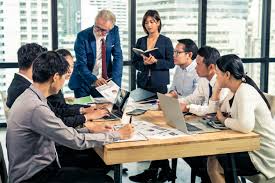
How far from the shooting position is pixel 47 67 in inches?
81.6

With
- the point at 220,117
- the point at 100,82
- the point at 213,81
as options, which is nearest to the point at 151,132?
the point at 220,117

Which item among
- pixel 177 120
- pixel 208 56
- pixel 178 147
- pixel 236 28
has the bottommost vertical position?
pixel 178 147

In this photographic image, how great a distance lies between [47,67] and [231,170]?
1.24m

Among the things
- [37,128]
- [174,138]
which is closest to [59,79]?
[37,128]

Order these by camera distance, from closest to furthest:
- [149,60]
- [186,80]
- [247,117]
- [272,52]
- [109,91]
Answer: [247,117], [109,91], [186,80], [149,60], [272,52]

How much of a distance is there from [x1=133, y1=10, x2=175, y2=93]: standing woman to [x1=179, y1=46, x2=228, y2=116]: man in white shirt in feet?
2.63

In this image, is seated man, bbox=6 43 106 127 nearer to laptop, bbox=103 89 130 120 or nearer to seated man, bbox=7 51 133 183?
laptop, bbox=103 89 130 120

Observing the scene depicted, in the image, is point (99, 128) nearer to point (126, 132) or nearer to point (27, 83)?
point (126, 132)

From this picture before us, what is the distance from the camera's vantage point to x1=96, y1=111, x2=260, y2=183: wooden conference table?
2041 millimetres

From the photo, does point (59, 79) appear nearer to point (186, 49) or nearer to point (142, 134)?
point (142, 134)

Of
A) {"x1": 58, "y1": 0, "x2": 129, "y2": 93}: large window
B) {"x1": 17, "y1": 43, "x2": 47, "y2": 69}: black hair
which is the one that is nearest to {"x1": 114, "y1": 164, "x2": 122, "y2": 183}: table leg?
{"x1": 17, "y1": 43, "x2": 47, "y2": 69}: black hair

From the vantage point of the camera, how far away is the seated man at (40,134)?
1.99 metres

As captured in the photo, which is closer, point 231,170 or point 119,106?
point 231,170

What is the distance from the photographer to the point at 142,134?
2268 millimetres
